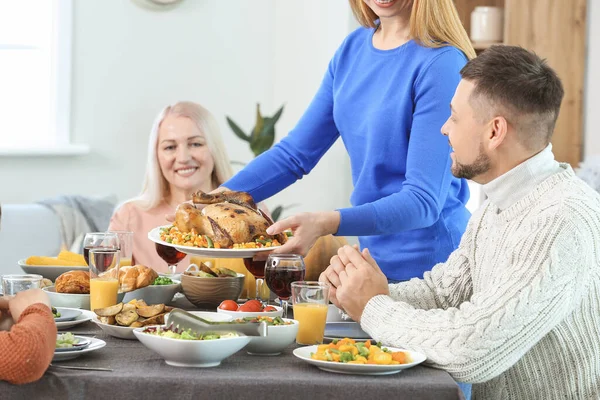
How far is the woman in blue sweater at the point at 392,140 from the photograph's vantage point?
2.16 meters

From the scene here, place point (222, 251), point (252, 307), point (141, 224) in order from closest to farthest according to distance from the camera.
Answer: point (252, 307), point (222, 251), point (141, 224)

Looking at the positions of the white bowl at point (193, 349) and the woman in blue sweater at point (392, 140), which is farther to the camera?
the woman in blue sweater at point (392, 140)

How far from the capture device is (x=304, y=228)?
205cm

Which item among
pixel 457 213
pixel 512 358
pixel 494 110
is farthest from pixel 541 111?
pixel 457 213

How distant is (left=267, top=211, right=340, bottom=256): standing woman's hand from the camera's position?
6.66ft

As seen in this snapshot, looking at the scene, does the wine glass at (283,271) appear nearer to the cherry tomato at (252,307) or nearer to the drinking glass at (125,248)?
the cherry tomato at (252,307)

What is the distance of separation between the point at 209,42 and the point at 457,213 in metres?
2.85

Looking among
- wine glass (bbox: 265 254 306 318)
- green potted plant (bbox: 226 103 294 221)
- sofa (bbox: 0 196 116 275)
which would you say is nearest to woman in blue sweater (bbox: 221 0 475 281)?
wine glass (bbox: 265 254 306 318)

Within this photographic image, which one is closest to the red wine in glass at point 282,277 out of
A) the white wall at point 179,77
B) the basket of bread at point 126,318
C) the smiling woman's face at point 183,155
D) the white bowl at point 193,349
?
the basket of bread at point 126,318

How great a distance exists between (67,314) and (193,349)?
48 centimetres

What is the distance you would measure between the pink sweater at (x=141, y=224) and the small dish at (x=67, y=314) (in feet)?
4.68

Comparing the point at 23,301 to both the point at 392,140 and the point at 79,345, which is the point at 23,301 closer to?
the point at 79,345

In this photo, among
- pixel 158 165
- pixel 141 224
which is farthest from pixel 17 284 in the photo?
pixel 158 165

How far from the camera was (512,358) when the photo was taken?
5.16ft
